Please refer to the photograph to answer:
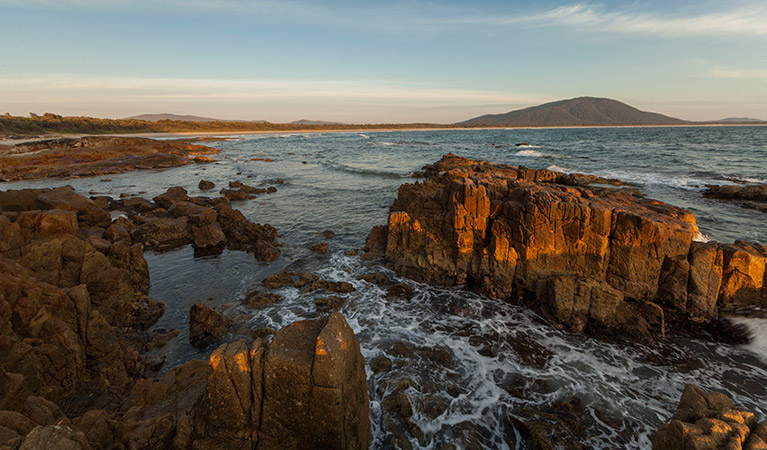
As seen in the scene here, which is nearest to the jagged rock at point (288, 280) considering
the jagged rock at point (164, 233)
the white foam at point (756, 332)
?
the jagged rock at point (164, 233)

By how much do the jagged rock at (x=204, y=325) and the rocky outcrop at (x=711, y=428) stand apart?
11.1 metres

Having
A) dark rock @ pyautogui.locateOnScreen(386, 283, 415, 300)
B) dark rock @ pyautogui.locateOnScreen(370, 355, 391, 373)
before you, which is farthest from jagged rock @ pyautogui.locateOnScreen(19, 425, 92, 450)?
dark rock @ pyautogui.locateOnScreen(386, 283, 415, 300)

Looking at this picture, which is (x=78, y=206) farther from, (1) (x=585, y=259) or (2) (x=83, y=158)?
(2) (x=83, y=158)

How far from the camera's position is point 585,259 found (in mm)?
11992

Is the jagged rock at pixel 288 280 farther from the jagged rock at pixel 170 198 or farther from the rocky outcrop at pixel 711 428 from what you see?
the jagged rock at pixel 170 198

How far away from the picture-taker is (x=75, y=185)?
34156mm

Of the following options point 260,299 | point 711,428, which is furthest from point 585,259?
point 260,299

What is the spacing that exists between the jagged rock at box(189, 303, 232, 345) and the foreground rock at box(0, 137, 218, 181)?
41.8 meters

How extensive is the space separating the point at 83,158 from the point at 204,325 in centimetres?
5289

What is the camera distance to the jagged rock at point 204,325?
1050cm

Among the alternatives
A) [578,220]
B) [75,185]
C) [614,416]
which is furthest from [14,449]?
[75,185]

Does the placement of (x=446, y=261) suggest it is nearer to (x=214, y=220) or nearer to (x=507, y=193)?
(x=507, y=193)

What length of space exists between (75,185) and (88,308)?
3560 cm

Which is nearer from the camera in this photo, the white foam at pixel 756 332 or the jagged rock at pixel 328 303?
the white foam at pixel 756 332
